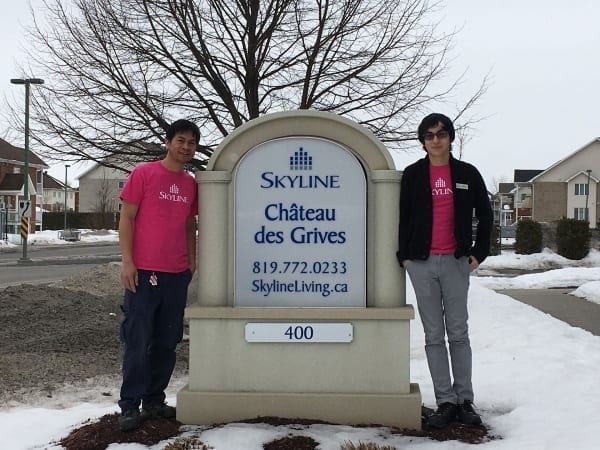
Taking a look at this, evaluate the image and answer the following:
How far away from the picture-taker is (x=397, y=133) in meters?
10.4

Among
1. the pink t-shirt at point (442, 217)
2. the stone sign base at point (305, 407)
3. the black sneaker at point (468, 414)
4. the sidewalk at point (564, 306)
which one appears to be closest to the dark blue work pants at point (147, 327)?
the stone sign base at point (305, 407)

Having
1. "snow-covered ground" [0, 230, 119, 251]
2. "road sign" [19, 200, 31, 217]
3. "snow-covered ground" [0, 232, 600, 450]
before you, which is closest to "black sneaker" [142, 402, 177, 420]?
"snow-covered ground" [0, 232, 600, 450]

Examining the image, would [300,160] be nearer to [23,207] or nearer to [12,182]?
[23,207]

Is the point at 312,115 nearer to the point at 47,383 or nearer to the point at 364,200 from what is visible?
the point at 364,200

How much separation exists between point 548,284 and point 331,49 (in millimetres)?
9645

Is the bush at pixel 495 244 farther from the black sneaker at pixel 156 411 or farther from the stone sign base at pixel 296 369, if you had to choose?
the black sneaker at pixel 156 411

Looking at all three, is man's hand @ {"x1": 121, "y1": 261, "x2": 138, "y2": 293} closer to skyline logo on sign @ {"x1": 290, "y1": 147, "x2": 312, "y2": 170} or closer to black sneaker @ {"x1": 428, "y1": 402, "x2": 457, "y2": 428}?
skyline logo on sign @ {"x1": 290, "y1": 147, "x2": 312, "y2": 170}

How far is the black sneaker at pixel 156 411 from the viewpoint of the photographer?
4500mm

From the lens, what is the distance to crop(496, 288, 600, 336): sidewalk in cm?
962

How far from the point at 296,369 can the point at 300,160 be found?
135 cm

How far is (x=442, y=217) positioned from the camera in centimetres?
427

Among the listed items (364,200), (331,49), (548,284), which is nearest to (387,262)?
(364,200)

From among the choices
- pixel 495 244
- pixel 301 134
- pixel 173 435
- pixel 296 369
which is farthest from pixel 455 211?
pixel 495 244

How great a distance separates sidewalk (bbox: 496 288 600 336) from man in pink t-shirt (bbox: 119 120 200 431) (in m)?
6.08
